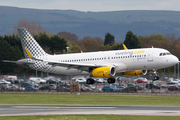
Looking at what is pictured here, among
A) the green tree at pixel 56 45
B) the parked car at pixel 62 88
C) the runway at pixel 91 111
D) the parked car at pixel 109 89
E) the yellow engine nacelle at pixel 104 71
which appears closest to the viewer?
the runway at pixel 91 111

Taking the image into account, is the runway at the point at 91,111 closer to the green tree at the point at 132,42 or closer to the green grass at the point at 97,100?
the green grass at the point at 97,100

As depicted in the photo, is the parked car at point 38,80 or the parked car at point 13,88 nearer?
the parked car at point 13,88

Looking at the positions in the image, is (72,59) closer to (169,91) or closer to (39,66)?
(39,66)

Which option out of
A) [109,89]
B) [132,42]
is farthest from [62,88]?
[132,42]

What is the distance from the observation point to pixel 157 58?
51125 millimetres

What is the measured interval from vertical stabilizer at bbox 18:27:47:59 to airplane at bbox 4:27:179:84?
20cm

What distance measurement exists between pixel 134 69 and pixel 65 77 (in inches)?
1106

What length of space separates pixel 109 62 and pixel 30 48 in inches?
652

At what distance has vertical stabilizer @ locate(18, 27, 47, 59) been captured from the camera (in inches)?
2451

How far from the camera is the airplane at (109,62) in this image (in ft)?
169

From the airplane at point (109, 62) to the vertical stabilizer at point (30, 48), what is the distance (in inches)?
8.0

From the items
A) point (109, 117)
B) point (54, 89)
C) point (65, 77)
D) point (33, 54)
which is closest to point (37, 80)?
point (54, 89)

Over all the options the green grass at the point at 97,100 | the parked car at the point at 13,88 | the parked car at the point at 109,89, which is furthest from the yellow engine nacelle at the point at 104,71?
the parked car at the point at 13,88

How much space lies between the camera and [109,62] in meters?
54.1
